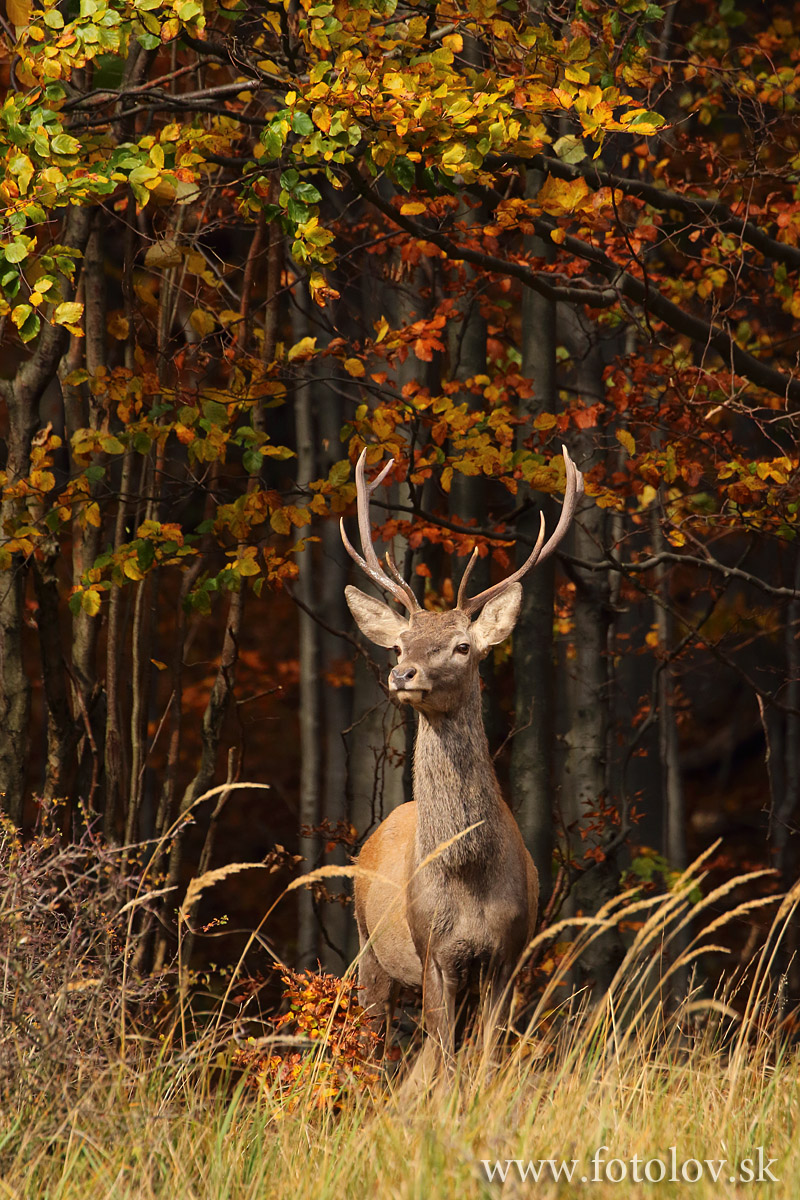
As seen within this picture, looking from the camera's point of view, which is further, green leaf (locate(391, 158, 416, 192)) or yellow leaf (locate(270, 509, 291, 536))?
yellow leaf (locate(270, 509, 291, 536))

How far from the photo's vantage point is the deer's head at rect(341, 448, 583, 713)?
4.88m

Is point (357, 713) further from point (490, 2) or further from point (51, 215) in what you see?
point (490, 2)

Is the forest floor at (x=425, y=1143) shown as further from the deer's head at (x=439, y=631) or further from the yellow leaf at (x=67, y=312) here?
the yellow leaf at (x=67, y=312)

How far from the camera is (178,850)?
705cm

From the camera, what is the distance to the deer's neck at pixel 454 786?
5.09 meters

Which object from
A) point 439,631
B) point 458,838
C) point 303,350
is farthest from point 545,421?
point 458,838

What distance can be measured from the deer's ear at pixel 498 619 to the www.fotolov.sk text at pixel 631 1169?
219cm

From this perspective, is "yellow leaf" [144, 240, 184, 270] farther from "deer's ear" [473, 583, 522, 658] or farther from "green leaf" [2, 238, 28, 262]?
"deer's ear" [473, 583, 522, 658]

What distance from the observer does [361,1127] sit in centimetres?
406

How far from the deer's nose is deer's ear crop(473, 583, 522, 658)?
0.51 m

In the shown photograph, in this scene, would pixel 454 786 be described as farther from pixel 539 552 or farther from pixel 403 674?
pixel 539 552

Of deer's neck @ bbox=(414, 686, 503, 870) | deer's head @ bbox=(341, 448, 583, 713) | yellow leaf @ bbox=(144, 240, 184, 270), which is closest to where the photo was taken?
deer's head @ bbox=(341, 448, 583, 713)

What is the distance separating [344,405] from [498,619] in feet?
16.5

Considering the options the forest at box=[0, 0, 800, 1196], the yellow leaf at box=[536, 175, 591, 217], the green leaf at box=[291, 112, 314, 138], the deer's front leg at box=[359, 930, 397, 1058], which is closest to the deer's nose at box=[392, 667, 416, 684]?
the forest at box=[0, 0, 800, 1196]
